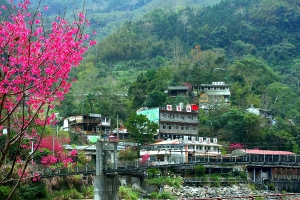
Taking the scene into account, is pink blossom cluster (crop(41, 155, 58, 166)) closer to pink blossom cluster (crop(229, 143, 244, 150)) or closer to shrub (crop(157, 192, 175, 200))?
shrub (crop(157, 192, 175, 200))

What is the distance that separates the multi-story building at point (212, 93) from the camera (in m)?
61.1

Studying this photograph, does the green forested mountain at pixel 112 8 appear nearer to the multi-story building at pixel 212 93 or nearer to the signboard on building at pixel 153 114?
the multi-story building at pixel 212 93

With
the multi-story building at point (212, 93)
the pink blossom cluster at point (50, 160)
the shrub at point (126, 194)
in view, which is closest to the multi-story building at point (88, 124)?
the shrub at point (126, 194)

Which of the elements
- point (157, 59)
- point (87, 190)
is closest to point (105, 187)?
Result: point (87, 190)

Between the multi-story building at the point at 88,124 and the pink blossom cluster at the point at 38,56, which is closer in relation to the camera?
the pink blossom cluster at the point at 38,56

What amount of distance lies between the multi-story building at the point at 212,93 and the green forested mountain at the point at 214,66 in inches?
42.4

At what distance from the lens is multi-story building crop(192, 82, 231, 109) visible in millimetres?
61125

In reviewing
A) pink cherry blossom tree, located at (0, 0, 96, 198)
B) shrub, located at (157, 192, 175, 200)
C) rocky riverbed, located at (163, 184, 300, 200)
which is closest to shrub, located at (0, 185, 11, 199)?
shrub, located at (157, 192, 175, 200)

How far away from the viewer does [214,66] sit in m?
73.0

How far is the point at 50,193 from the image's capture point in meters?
30.8

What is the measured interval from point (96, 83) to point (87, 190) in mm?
38422

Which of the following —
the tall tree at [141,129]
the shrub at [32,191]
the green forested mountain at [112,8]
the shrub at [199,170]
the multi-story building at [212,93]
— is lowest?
the shrub at [32,191]

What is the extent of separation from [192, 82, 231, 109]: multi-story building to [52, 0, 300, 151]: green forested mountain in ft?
3.54

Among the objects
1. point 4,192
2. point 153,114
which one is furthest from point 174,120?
point 4,192
